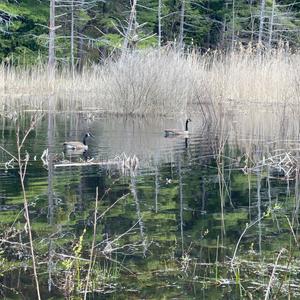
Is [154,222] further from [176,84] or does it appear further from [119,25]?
[119,25]

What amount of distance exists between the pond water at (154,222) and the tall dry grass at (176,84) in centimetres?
485

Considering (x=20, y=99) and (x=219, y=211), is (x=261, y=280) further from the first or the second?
(x=20, y=99)

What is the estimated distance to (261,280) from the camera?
5.97 meters

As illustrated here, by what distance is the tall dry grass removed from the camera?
19297mm

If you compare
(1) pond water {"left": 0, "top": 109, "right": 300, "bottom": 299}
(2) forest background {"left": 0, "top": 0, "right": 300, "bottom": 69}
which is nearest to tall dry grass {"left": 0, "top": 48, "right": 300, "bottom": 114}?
(1) pond water {"left": 0, "top": 109, "right": 300, "bottom": 299}

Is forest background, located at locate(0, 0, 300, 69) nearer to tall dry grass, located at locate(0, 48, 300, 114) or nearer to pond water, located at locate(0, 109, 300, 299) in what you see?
tall dry grass, located at locate(0, 48, 300, 114)

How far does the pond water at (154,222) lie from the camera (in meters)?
5.80

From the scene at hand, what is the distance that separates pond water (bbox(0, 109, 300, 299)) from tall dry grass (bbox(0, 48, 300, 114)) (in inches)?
191

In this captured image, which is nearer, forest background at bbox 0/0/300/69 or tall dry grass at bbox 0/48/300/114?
tall dry grass at bbox 0/48/300/114

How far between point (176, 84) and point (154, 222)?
12.1 m

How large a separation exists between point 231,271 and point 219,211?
90.2 inches

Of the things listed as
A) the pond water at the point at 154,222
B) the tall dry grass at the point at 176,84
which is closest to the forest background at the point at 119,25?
the tall dry grass at the point at 176,84

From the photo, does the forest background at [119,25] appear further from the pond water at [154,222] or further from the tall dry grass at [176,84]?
the pond water at [154,222]

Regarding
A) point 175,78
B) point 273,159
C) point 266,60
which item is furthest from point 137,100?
point 273,159
